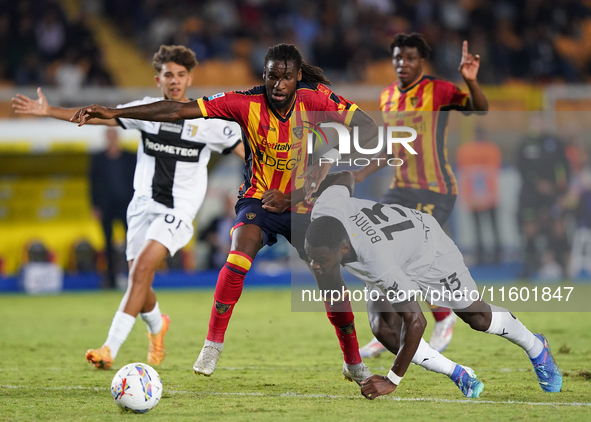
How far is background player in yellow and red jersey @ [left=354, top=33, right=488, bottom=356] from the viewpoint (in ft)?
21.9

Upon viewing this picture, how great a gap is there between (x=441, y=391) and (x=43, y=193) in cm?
1034

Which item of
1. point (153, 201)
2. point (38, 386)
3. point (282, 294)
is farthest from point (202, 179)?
point (282, 294)

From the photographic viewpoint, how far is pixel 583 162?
47.4ft

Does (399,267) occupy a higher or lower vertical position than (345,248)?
lower

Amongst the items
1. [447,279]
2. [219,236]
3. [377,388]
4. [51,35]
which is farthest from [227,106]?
[51,35]

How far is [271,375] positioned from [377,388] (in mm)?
1307

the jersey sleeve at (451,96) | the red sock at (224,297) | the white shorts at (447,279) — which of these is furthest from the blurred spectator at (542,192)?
the red sock at (224,297)

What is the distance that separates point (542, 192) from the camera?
13188 mm

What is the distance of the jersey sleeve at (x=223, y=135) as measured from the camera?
6484 millimetres

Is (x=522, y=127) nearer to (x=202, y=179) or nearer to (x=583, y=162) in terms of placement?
(x=583, y=162)

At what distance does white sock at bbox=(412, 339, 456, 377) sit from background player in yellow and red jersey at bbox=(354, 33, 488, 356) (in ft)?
6.13

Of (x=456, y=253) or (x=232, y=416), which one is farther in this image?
(x=456, y=253)

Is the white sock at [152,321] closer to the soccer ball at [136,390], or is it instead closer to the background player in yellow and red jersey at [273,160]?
the background player in yellow and red jersey at [273,160]

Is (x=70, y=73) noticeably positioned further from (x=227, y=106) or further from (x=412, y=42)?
(x=227, y=106)
